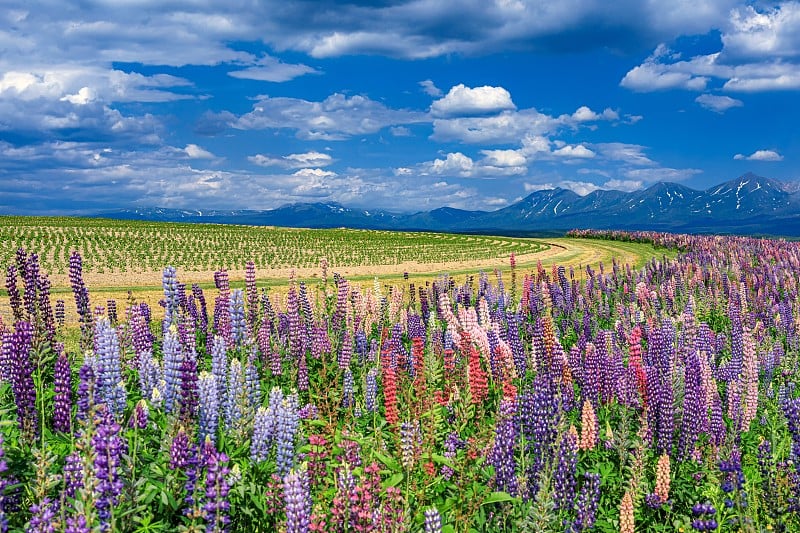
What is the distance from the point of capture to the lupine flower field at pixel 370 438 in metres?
4.32

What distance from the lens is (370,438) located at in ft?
21.5

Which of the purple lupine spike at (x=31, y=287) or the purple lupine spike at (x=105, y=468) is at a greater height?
the purple lupine spike at (x=31, y=287)

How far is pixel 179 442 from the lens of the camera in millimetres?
4410

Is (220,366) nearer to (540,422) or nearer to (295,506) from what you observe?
(295,506)

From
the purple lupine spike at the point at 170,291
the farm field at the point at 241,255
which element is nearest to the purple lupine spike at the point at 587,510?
the purple lupine spike at the point at 170,291

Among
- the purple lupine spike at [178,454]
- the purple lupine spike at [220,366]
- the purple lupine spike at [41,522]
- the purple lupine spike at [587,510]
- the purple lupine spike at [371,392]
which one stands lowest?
the purple lupine spike at [587,510]

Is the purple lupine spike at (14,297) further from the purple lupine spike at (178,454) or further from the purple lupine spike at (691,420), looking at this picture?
the purple lupine spike at (691,420)

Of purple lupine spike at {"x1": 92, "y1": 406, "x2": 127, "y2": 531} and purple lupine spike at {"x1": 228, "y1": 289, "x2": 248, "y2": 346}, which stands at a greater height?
purple lupine spike at {"x1": 228, "y1": 289, "x2": 248, "y2": 346}

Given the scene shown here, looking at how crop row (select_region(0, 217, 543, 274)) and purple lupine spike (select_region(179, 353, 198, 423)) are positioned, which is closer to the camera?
purple lupine spike (select_region(179, 353, 198, 423))

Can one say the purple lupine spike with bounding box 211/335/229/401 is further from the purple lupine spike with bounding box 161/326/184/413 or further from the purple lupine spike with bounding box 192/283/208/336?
the purple lupine spike with bounding box 192/283/208/336

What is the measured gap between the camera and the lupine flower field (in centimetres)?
432

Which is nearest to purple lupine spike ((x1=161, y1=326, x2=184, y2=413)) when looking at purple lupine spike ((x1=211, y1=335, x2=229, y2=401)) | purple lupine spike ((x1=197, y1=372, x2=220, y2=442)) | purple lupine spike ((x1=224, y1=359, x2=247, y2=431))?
purple lupine spike ((x1=197, y1=372, x2=220, y2=442))

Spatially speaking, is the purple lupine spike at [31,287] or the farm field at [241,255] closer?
the purple lupine spike at [31,287]

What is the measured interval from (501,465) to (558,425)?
63cm
